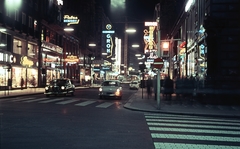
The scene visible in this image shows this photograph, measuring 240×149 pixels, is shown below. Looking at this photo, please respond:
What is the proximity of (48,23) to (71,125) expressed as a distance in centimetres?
4427

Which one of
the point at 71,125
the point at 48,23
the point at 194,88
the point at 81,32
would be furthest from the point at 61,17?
the point at 71,125

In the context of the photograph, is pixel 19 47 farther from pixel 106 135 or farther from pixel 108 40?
pixel 108 40

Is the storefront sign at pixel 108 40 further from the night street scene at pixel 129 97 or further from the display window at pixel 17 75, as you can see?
the display window at pixel 17 75

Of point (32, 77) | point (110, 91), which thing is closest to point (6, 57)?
point (32, 77)

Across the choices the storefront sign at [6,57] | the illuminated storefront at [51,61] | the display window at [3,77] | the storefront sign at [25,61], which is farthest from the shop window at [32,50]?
the display window at [3,77]

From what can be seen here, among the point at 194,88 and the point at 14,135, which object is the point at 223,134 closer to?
the point at 14,135

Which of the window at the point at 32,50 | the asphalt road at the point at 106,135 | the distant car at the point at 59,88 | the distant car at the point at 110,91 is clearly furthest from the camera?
the window at the point at 32,50

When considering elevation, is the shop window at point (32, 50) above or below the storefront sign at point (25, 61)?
above

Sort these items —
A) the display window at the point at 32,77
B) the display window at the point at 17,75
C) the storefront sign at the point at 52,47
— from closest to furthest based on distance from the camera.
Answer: the display window at the point at 17,75 < the display window at the point at 32,77 < the storefront sign at the point at 52,47

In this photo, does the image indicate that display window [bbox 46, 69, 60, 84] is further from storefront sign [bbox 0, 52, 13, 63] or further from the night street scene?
storefront sign [bbox 0, 52, 13, 63]

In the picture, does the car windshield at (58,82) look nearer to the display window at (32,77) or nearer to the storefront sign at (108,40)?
the display window at (32,77)

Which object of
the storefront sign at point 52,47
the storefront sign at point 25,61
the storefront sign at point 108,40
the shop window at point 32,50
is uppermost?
the storefront sign at point 108,40

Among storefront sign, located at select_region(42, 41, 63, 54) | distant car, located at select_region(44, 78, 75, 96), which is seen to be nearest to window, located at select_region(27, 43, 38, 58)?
storefront sign, located at select_region(42, 41, 63, 54)

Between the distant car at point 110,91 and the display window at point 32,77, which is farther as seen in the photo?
the display window at point 32,77
